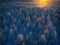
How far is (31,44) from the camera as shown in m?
1.05

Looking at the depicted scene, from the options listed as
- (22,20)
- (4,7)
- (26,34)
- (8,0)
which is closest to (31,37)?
(26,34)

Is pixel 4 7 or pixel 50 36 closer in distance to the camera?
pixel 50 36

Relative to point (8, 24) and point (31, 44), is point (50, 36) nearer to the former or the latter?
point (31, 44)

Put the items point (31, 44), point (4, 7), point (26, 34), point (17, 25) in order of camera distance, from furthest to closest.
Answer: point (4, 7)
point (17, 25)
point (26, 34)
point (31, 44)

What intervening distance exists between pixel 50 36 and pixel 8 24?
0.35 meters

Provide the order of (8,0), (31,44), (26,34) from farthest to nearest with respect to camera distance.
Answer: (8,0) → (26,34) → (31,44)

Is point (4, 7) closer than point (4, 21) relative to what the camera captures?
No

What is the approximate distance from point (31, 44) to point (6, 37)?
19 cm

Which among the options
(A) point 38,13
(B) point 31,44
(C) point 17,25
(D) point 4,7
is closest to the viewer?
(B) point 31,44

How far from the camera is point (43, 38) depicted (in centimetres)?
110

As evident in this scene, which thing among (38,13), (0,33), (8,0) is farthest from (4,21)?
(8,0)

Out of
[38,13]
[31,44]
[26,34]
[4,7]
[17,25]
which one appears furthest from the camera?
[4,7]

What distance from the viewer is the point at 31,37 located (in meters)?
1.12

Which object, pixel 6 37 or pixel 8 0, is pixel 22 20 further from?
pixel 8 0
